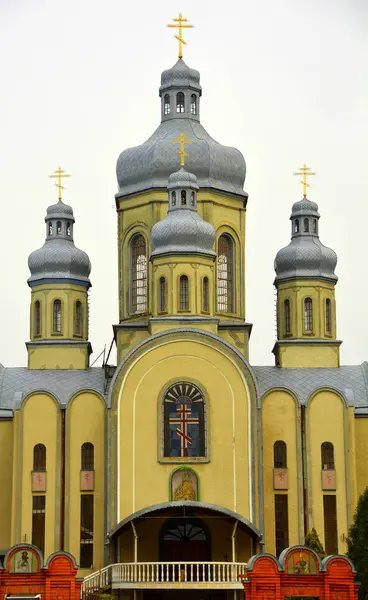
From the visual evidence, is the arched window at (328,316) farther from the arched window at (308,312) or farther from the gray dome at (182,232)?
the gray dome at (182,232)

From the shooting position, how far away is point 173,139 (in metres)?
54.8

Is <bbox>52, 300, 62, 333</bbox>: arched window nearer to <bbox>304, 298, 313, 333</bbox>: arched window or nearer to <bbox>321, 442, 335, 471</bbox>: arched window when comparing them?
<bbox>304, 298, 313, 333</bbox>: arched window

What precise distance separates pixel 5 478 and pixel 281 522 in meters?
8.88

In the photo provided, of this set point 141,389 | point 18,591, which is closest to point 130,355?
point 141,389

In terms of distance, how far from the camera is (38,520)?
162 feet

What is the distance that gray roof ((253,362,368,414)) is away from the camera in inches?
2025

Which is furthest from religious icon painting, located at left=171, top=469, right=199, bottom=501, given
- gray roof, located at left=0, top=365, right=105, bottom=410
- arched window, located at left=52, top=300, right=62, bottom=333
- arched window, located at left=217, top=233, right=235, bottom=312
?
arched window, located at left=52, top=300, right=62, bottom=333

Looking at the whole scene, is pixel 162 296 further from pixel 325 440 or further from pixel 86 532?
pixel 86 532

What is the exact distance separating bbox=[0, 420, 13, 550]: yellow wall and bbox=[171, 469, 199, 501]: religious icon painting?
5.55m

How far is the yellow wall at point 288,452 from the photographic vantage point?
49500 mm

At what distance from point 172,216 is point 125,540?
10.5m

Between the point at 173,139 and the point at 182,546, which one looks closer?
the point at 182,546

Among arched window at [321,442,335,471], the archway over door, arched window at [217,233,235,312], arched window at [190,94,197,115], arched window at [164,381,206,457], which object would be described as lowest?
the archway over door

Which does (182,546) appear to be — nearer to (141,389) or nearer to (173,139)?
(141,389)
